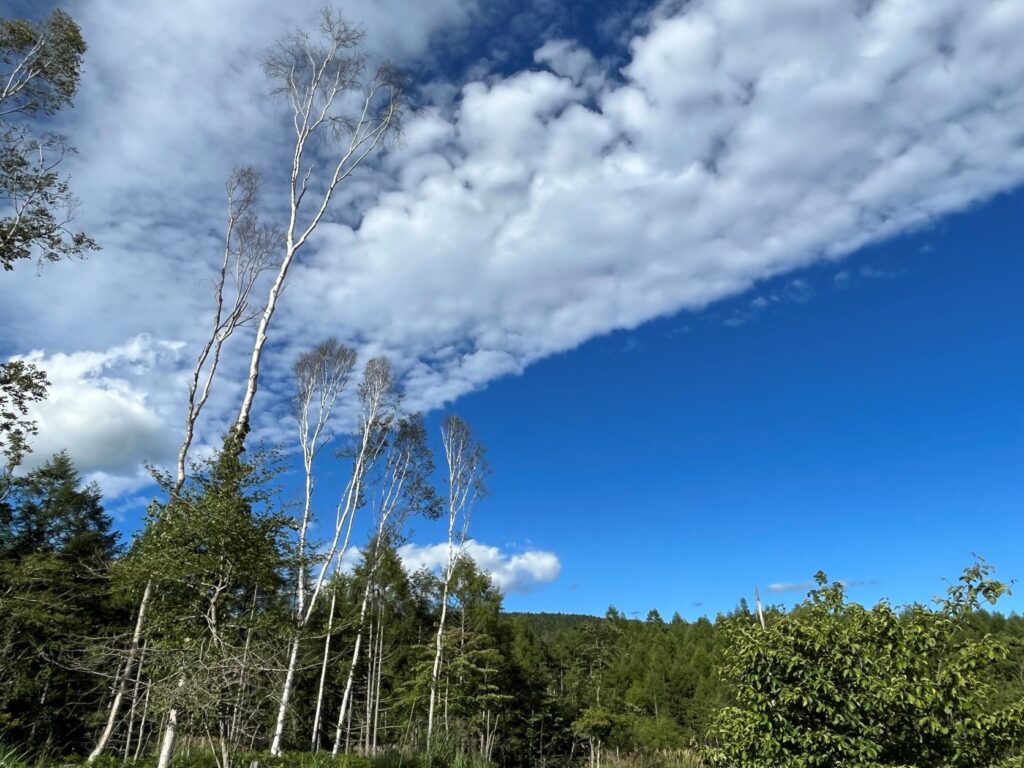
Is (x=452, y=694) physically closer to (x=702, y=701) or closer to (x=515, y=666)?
(x=515, y=666)

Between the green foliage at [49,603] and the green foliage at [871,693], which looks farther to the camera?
the green foliage at [49,603]

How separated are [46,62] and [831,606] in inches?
527

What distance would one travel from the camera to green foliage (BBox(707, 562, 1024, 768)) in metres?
5.42

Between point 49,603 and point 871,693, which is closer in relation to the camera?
point 871,693

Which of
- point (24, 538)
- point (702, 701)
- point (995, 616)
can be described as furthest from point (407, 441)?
point (995, 616)

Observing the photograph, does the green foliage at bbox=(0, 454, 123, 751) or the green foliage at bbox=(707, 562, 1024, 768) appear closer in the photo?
the green foliage at bbox=(707, 562, 1024, 768)

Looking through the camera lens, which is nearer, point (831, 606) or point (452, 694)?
point (831, 606)

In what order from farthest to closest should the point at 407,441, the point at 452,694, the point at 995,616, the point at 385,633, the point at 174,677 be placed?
the point at 995,616
the point at 385,633
the point at 407,441
the point at 452,694
the point at 174,677

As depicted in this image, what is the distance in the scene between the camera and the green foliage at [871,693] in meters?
5.42

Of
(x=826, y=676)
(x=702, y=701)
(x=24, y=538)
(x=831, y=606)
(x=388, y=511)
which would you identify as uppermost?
(x=388, y=511)

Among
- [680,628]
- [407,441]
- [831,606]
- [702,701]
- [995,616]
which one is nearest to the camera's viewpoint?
[831,606]

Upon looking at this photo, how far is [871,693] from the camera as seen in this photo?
5.64 m

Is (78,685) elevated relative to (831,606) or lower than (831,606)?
lower

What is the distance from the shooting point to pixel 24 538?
68.7 feet
